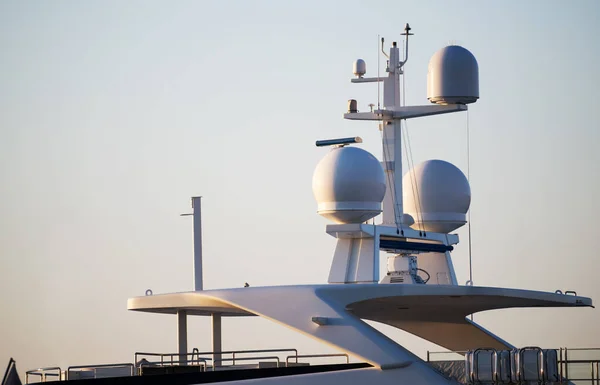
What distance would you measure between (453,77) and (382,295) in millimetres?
9185

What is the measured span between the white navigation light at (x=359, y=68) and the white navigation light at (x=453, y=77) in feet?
6.64

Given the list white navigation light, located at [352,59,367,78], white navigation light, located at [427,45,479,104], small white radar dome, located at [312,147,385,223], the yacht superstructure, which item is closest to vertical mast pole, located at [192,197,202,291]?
the yacht superstructure

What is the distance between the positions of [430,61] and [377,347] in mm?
11433

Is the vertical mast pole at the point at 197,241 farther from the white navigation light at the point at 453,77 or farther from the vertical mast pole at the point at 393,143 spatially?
the white navigation light at the point at 453,77

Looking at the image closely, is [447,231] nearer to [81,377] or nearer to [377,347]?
[377,347]

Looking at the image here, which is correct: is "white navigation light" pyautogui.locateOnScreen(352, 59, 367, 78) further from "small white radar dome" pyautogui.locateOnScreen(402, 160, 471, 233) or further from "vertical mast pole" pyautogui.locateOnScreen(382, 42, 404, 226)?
"small white radar dome" pyautogui.locateOnScreen(402, 160, 471, 233)

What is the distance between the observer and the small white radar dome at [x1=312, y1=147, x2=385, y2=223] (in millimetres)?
34969

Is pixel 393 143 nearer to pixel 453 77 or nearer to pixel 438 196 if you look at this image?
pixel 438 196

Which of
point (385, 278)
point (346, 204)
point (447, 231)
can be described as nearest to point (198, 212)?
point (346, 204)

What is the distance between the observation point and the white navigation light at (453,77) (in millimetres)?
36250

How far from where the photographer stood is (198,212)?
32.9m

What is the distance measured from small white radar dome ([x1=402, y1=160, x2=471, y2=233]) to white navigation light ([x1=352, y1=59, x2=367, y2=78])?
3.49m

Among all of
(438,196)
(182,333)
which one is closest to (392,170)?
(438,196)

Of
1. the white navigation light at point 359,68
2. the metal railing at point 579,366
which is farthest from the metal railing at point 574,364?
the white navigation light at point 359,68
